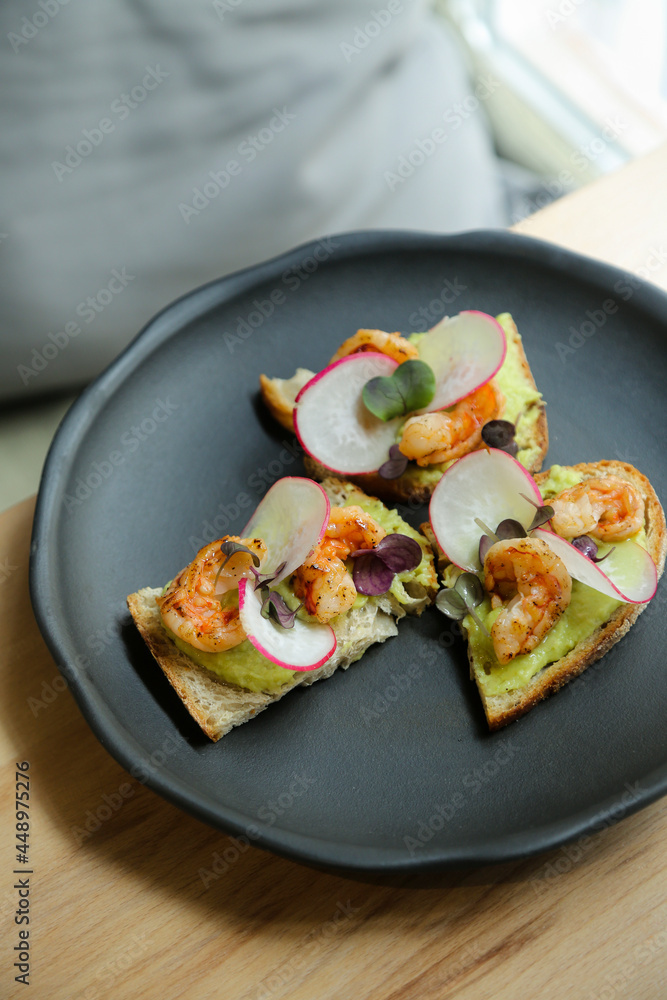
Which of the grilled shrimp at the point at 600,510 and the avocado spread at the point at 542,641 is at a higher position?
the grilled shrimp at the point at 600,510

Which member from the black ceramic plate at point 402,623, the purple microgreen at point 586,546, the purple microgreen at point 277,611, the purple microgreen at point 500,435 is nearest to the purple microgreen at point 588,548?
the purple microgreen at point 586,546

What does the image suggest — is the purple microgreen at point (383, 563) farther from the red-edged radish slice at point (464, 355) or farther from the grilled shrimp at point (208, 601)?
the red-edged radish slice at point (464, 355)

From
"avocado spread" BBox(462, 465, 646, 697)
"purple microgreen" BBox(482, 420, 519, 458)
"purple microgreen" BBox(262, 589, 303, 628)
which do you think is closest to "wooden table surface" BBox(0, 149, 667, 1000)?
"avocado spread" BBox(462, 465, 646, 697)

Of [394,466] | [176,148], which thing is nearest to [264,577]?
[394,466]

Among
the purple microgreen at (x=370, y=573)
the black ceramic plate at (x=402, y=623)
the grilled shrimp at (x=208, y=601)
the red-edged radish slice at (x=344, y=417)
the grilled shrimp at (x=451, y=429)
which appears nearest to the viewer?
the black ceramic plate at (x=402, y=623)

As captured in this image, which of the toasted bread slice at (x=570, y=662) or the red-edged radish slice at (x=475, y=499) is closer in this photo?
the toasted bread slice at (x=570, y=662)

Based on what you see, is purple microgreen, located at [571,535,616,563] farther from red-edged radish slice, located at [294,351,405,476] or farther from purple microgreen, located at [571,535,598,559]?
red-edged radish slice, located at [294,351,405,476]

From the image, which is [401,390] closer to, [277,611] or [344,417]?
[344,417]

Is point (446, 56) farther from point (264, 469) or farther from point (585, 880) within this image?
point (585, 880)
